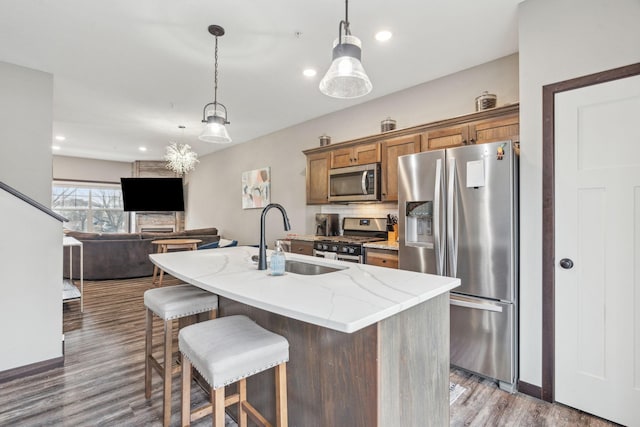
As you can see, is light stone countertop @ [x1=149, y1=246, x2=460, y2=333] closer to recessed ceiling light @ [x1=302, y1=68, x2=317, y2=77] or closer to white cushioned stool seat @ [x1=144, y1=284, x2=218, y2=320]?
white cushioned stool seat @ [x1=144, y1=284, x2=218, y2=320]

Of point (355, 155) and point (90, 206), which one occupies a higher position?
point (355, 155)

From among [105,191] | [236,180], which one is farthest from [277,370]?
[105,191]

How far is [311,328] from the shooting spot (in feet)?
4.77

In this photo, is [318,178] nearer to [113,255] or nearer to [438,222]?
[438,222]

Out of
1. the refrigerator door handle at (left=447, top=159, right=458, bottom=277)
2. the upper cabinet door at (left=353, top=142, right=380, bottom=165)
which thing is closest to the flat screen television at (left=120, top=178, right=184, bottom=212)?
the upper cabinet door at (left=353, top=142, right=380, bottom=165)

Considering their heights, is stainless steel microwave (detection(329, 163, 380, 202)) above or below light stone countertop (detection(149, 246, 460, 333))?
above

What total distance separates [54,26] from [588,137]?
3940 mm

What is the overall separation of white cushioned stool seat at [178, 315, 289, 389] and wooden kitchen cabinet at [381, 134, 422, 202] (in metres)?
2.48

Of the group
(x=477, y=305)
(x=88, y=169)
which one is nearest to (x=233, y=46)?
(x=477, y=305)

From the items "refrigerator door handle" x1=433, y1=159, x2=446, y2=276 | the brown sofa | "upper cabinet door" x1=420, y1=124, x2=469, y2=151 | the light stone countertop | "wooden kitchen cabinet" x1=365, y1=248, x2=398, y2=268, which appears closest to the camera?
the light stone countertop

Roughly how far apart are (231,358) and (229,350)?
41 mm

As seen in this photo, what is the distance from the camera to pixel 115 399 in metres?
2.08

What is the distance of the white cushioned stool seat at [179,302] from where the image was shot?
69.9 inches

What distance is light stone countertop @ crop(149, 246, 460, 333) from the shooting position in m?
1.04
